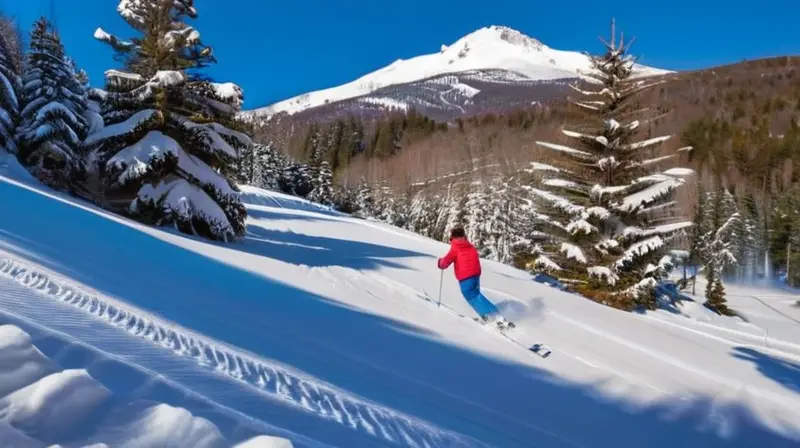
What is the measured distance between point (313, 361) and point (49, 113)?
23.0 metres

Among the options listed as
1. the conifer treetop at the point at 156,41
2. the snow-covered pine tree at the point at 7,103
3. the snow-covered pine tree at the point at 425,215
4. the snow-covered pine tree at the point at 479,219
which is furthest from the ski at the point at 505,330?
the snow-covered pine tree at the point at 425,215

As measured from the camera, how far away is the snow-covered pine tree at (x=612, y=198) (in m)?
16.8

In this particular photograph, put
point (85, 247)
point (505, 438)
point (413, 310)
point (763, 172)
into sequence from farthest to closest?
point (763, 172) < point (413, 310) < point (85, 247) < point (505, 438)

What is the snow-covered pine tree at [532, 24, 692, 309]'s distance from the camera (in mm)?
16750

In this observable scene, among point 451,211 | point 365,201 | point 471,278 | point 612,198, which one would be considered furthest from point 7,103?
point 365,201

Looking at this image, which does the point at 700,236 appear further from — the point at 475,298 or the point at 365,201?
the point at 475,298

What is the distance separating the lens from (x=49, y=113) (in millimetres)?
22219

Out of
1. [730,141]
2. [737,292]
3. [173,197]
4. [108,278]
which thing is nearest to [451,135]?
[730,141]

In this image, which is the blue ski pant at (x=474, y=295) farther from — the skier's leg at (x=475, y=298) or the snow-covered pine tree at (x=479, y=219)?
the snow-covered pine tree at (x=479, y=219)

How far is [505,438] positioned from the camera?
4.17 metres

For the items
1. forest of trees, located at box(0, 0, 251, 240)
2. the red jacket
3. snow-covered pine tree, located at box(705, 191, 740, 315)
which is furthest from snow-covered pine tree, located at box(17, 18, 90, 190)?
snow-covered pine tree, located at box(705, 191, 740, 315)

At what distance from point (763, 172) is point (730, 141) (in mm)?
11362

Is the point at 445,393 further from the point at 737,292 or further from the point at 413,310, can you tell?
the point at 737,292

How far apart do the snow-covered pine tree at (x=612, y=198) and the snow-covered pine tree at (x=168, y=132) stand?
1070 centimetres
